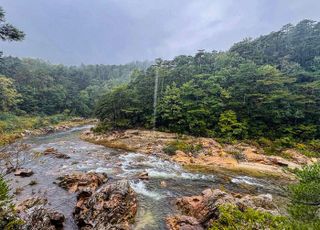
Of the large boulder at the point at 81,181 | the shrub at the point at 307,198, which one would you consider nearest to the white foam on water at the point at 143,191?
the large boulder at the point at 81,181

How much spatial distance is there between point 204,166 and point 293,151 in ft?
38.3

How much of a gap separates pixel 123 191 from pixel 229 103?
84.5 ft

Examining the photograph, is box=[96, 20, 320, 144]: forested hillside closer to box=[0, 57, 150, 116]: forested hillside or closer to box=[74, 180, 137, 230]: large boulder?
box=[74, 180, 137, 230]: large boulder

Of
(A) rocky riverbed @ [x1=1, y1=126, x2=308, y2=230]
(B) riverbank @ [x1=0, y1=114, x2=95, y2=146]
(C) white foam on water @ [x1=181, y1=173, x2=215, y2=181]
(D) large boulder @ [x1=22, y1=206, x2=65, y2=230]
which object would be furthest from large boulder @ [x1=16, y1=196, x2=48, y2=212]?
(B) riverbank @ [x1=0, y1=114, x2=95, y2=146]

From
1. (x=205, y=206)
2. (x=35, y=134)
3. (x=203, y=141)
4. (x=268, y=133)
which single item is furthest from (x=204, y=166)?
(x=35, y=134)

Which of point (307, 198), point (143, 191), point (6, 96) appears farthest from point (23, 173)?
point (6, 96)

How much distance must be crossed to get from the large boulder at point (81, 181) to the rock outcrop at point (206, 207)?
20.0ft

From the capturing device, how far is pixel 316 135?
31.4 meters

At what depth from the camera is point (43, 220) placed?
11.2m

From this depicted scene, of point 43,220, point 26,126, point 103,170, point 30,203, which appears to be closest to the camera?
point 43,220

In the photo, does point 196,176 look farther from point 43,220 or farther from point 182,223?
point 43,220

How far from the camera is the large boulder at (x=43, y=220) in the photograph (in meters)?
10.8

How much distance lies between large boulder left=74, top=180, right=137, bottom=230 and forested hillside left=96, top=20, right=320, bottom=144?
21450 mm

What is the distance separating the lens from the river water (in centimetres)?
1437
